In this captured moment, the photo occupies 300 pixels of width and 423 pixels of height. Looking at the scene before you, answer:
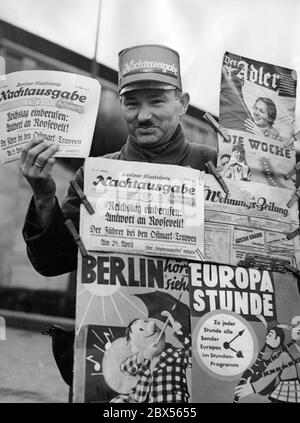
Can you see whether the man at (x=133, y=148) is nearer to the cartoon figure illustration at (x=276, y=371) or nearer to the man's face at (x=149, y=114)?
the man's face at (x=149, y=114)

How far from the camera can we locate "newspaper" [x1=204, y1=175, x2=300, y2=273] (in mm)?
2688

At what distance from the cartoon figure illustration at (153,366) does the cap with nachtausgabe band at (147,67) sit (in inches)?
36.3

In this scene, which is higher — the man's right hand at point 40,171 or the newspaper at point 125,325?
the man's right hand at point 40,171

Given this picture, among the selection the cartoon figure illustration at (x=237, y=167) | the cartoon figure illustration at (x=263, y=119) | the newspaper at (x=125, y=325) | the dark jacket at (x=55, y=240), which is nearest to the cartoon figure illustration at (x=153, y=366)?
the newspaper at (x=125, y=325)

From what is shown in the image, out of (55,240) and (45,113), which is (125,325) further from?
(45,113)

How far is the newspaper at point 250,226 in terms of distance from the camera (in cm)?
269

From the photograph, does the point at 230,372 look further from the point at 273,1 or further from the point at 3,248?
the point at 273,1

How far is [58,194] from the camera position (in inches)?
101

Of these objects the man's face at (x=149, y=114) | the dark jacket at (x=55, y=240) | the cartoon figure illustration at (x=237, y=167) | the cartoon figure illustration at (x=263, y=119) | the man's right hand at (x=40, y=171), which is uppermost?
the cartoon figure illustration at (x=263, y=119)

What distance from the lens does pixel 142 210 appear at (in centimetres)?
261
